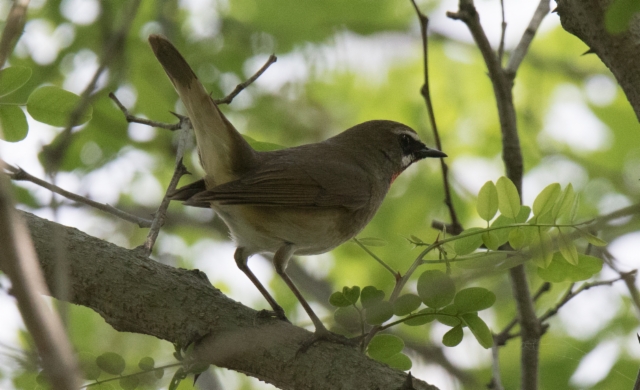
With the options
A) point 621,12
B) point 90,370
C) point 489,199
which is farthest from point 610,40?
point 90,370

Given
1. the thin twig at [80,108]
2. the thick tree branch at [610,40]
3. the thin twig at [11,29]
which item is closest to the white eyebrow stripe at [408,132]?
the thick tree branch at [610,40]

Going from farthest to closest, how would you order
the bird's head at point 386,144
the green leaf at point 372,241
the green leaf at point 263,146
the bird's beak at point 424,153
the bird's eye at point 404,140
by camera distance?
the bird's eye at point 404,140, the bird's head at point 386,144, the bird's beak at point 424,153, the green leaf at point 263,146, the green leaf at point 372,241

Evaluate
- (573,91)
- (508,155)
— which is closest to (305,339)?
(508,155)

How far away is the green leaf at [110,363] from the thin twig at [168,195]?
1.88 ft

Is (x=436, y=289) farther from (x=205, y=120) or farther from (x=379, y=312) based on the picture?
(x=205, y=120)

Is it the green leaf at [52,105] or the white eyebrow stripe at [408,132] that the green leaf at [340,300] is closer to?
the green leaf at [52,105]

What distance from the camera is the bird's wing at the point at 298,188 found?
167 inches

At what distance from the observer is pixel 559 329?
18.5 feet

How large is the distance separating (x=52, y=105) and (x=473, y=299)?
232cm

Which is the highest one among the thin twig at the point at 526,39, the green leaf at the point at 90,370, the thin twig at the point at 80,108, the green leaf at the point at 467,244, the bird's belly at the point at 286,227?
the thin twig at the point at 526,39

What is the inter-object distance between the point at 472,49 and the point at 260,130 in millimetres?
2761

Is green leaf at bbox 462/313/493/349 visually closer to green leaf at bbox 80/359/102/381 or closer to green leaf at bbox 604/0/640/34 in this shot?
green leaf at bbox 604/0/640/34

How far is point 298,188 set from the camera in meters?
4.70

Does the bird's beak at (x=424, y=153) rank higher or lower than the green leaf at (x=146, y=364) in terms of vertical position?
higher
